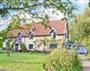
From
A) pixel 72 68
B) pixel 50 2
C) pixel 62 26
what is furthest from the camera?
pixel 62 26

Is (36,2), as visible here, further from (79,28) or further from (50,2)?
(79,28)

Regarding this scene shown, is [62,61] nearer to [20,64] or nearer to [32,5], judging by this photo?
[32,5]

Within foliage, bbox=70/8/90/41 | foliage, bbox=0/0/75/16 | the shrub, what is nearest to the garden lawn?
the shrub

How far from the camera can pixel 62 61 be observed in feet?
48.9

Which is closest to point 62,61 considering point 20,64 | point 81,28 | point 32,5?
point 32,5

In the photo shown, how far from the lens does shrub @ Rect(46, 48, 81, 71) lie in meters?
14.9

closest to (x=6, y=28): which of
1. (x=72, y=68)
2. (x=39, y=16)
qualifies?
(x=39, y=16)

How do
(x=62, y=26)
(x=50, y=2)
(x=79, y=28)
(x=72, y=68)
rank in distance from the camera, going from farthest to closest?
1. (x=62, y=26)
2. (x=79, y=28)
3. (x=72, y=68)
4. (x=50, y=2)

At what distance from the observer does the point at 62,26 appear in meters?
80.4

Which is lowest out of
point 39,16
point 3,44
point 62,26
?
point 62,26

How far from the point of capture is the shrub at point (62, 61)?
1492 centimetres

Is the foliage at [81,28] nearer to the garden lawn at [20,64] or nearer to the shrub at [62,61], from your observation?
the garden lawn at [20,64]

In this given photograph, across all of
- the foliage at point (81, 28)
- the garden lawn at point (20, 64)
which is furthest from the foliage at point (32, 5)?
the foliage at point (81, 28)

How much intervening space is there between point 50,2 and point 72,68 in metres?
10.1
